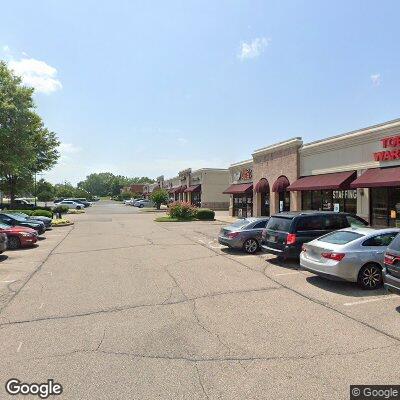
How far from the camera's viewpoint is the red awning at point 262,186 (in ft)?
99.3

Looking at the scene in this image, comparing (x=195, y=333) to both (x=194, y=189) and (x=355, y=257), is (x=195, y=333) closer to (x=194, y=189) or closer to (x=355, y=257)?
(x=355, y=257)

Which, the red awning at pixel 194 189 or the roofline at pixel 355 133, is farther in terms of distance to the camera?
the red awning at pixel 194 189

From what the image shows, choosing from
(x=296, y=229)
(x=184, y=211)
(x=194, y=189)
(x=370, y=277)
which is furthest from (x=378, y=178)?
(x=194, y=189)

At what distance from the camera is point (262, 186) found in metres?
30.8

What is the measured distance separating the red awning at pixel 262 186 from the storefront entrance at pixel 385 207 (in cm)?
1152

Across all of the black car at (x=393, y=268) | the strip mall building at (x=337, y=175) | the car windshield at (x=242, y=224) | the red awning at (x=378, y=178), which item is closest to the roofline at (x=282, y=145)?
the strip mall building at (x=337, y=175)

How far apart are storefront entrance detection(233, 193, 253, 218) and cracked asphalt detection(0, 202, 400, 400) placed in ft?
77.7

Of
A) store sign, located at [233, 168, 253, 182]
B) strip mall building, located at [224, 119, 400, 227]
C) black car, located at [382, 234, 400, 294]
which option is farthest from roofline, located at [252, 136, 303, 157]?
black car, located at [382, 234, 400, 294]

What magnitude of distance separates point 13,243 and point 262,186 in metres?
19.4

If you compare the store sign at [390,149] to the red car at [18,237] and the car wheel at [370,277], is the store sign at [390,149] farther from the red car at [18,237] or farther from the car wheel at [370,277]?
the red car at [18,237]

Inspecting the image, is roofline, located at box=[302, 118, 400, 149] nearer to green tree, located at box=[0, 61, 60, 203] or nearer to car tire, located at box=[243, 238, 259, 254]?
car tire, located at box=[243, 238, 259, 254]

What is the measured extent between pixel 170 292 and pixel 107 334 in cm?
275

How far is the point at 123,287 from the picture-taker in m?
9.20

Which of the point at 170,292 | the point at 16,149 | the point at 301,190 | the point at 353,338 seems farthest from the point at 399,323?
the point at 16,149
